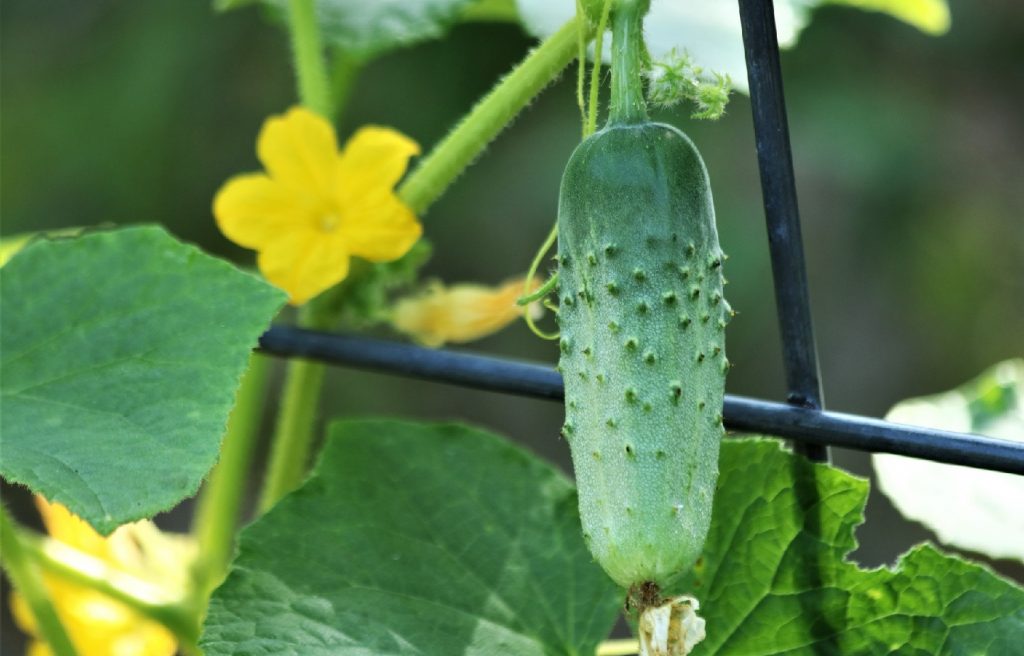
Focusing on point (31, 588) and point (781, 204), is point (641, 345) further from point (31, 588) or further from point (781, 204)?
point (31, 588)

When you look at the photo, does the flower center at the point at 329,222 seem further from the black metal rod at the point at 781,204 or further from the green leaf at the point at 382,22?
the black metal rod at the point at 781,204

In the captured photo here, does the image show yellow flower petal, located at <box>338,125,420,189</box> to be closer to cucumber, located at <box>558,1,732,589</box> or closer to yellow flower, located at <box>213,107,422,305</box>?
yellow flower, located at <box>213,107,422,305</box>

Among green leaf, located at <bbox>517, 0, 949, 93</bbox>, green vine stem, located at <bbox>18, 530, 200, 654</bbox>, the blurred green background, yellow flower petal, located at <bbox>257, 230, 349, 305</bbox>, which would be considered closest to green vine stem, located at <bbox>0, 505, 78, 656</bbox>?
green vine stem, located at <bbox>18, 530, 200, 654</bbox>

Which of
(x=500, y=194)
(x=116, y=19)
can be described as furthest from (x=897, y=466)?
(x=116, y=19)

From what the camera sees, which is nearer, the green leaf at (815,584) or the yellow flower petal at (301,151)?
the green leaf at (815,584)

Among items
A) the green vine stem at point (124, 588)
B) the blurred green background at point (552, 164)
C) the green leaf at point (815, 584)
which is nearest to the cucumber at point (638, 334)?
the green leaf at point (815, 584)

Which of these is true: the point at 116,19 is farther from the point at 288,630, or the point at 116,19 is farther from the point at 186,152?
the point at 288,630

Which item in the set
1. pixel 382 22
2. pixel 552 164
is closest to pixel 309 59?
pixel 382 22
